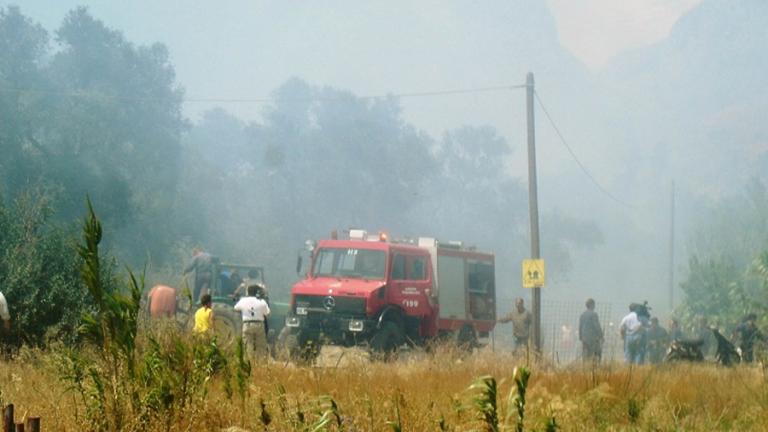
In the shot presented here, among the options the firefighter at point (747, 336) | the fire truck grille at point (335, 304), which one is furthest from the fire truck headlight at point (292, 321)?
the firefighter at point (747, 336)

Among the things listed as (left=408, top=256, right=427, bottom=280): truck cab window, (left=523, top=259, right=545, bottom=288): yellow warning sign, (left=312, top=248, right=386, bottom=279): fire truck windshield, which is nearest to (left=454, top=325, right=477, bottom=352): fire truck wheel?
(left=523, top=259, right=545, bottom=288): yellow warning sign

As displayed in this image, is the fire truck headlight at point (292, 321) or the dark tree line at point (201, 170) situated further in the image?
the dark tree line at point (201, 170)

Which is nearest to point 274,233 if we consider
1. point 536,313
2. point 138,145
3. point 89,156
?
point 138,145

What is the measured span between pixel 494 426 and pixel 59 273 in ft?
38.1

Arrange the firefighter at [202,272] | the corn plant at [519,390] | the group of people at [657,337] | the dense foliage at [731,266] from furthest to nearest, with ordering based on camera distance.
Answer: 1. the dense foliage at [731,266]
2. the firefighter at [202,272]
3. the group of people at [657,337]
4. the corn plant at [519,390]

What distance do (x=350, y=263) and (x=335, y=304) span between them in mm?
1031

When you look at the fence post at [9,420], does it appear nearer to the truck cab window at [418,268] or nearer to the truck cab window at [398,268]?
the truck cab window at [398,268]

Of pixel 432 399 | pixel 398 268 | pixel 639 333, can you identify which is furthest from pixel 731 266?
pixel 432 399

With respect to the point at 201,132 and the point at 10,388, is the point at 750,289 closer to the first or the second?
the point at 10,388

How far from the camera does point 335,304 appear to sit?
22375 millimetres

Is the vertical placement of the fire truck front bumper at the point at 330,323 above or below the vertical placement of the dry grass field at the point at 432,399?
above

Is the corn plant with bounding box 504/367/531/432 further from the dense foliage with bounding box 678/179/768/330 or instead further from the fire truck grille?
the dense foliage with bounding box 678/179/768/330

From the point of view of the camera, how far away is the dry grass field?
8320 millimetres

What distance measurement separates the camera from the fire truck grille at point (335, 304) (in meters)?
22.2
